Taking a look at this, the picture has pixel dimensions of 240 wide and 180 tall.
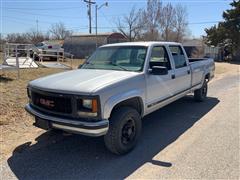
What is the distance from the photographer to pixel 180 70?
642cm

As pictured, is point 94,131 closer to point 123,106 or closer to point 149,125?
point 123,106

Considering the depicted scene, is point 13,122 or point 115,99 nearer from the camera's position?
point 115,99

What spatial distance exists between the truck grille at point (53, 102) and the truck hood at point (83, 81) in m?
0.11

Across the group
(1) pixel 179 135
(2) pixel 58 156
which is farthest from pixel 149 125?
(2) pixel 58 156

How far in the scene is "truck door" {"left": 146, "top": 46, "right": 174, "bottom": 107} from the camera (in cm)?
506

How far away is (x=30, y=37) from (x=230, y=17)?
52608mm

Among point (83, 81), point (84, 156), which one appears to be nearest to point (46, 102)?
point (83, 81)

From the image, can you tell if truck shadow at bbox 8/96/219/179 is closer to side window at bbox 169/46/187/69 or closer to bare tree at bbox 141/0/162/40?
side window at bbox 169/46/187/69

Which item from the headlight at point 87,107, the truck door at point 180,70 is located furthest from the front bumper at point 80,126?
the truck door at point 180,70

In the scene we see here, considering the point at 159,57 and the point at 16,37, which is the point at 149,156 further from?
the point at 16,37

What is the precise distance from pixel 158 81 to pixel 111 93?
5.02ft

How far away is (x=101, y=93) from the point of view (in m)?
3.89

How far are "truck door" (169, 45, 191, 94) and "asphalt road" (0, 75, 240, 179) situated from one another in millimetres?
867

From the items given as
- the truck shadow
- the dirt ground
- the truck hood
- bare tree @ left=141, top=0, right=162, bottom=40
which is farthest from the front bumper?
bare tree @ left=141, top=0, right=162, bottom=40
